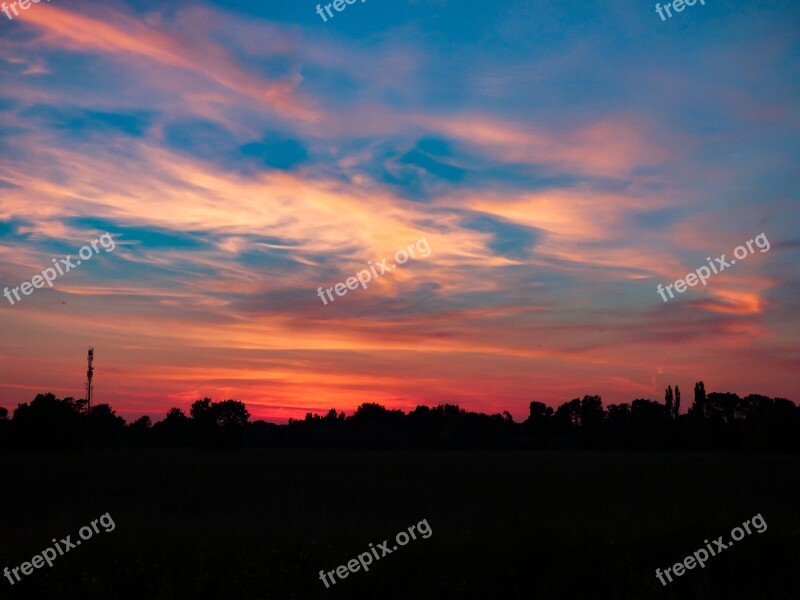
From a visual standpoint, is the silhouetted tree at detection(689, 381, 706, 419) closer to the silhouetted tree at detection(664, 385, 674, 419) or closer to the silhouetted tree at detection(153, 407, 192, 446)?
the silhouetted tree at detection(664, 385, 674, 419)

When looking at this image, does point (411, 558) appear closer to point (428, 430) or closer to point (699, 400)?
point (428, 430)

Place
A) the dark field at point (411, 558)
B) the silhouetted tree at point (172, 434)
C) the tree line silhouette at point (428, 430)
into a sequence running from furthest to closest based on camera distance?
the silhouetted tree at point (172, 434) → the tree line silhouette at point (428, 430) → the dark field at point (411, 558)

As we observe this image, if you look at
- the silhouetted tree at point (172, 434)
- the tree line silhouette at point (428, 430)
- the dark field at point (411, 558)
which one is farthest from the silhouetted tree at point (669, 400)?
the dark field at point (411, 558)

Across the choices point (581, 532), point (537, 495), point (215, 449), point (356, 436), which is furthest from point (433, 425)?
point (581, 532)

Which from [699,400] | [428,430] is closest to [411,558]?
[428,430]

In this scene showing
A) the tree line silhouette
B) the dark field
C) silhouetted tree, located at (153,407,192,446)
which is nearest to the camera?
the dark field

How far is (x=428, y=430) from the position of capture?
568 ft

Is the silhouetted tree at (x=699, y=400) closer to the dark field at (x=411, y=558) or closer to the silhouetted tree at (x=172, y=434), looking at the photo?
the silhouetted tree at (x=172, y=434)

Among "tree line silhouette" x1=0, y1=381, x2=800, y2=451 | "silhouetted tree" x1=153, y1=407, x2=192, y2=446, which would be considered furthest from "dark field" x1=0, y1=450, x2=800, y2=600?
"silhouetted tree" x1=153, y1=407, x2=192, y2=446

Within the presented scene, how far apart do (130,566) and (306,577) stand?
3722mm

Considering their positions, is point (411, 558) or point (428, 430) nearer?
point (411, 558)

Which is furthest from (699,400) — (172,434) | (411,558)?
(411,558)

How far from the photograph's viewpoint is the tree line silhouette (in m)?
104

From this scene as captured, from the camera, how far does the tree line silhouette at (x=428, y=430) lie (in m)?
104
